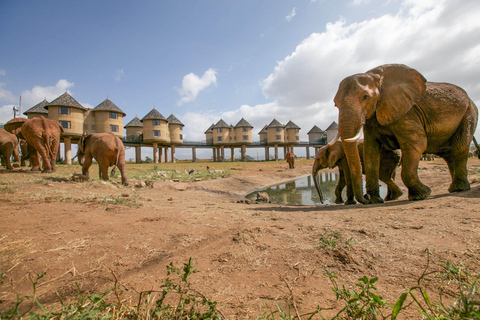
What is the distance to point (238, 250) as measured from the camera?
8.84ft

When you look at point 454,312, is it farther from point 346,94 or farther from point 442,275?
point 346,94

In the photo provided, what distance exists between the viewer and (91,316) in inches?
46.9

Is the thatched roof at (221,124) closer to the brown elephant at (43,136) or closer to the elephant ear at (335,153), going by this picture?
the brown elephant at (43,136)

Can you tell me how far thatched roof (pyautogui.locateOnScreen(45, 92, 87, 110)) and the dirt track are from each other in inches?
1214

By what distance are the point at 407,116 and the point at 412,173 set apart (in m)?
1.31

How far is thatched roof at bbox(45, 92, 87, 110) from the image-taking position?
28359 millimetres

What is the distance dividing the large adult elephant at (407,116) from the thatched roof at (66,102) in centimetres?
3335

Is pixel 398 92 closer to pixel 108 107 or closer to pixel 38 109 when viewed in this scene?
pixel 108 107

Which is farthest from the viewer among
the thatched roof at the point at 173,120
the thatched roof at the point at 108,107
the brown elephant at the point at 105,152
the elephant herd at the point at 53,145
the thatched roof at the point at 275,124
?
the thatched roof at the point at 275,124

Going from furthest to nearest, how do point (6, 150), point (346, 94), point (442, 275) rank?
point (6, 150) < point (346, 94) < point (442, 275)

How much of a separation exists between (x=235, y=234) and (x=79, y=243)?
1871mm

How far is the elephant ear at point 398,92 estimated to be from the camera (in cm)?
528

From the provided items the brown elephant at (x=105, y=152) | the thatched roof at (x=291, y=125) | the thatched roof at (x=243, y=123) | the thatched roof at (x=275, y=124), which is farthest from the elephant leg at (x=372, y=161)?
the thatched roof at (x=291, y=125)

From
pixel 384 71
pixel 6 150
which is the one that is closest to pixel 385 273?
pixel 384 71
